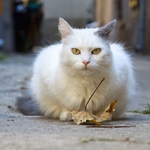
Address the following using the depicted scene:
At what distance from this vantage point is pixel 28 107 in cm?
523

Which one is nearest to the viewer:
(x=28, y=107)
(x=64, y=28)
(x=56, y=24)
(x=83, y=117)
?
(x=83, y=117)

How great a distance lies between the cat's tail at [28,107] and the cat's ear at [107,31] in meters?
1.18

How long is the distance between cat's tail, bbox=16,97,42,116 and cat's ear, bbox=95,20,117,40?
1182mm

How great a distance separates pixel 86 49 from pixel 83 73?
199mm

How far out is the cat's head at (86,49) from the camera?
159 inches

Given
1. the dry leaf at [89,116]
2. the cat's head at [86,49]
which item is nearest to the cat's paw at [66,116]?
the dry leaf at [89,116]

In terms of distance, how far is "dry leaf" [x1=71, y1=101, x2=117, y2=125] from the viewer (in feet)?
13.1

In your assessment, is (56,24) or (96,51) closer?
(96,51)

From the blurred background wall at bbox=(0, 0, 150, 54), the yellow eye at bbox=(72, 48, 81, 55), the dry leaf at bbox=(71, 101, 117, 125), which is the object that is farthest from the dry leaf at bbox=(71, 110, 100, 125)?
the blurred background wall at bbox=(0, 0, 150, 54)

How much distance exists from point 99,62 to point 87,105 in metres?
0.42

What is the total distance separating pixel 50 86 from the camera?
435cm

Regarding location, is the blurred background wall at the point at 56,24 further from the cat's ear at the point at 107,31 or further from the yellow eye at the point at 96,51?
the yellow eye at the point at 96,51

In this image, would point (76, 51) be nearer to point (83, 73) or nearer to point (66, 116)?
point (83, 73)

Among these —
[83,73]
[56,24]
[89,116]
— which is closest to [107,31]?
[83,73]
